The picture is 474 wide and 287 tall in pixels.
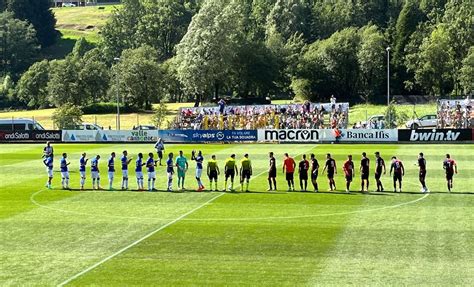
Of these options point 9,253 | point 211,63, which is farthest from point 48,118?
point 9,253

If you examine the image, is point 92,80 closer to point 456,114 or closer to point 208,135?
point 208,135

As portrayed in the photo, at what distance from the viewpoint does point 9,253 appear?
2236 cm

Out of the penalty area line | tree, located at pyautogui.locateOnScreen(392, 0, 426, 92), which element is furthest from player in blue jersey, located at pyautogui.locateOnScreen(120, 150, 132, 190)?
tree, located at pyautogui.locateOnScreen(392, 0, 426, 92)

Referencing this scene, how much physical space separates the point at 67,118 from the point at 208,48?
2921 cm

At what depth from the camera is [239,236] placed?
24.3 m

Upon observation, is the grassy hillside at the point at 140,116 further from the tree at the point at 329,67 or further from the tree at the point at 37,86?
the tree at the point at 37,86

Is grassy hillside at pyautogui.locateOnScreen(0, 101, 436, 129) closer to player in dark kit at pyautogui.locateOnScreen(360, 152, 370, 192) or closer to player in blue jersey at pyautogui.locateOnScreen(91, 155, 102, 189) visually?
player in dark kit at pyautogui.locateOnScreen(360, 152, 370, 192)

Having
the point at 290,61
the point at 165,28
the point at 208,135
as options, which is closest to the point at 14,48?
the point at 165,28

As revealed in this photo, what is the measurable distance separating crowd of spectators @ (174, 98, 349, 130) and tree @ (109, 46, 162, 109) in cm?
3029

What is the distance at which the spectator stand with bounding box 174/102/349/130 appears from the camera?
69.8m

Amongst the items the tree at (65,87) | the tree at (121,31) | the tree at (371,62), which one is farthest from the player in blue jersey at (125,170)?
the tree at (121,31)

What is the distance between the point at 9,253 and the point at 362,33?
3796 inches

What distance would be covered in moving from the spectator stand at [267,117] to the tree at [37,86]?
50.9 m

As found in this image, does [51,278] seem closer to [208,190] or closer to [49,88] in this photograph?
[208,190]
